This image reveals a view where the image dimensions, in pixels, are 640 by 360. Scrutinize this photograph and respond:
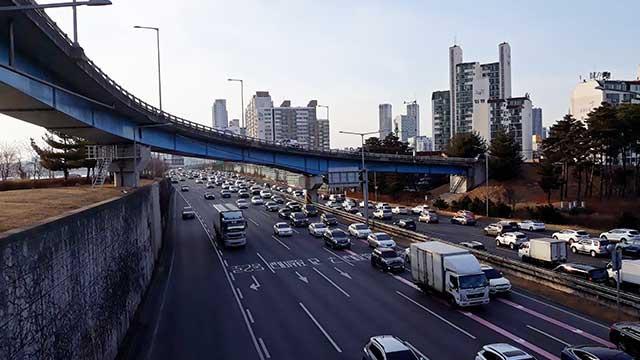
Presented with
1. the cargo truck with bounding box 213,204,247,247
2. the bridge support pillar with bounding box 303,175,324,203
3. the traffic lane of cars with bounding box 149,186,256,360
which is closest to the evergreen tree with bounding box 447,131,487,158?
the bridge support pillar with bounding box 303,175,324,203

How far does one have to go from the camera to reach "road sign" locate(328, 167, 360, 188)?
2291 inches

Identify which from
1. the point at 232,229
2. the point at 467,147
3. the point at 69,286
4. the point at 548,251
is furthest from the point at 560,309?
the point at 467,147

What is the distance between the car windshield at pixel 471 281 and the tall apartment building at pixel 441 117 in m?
153

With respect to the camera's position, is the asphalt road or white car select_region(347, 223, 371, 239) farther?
white car select_region(347, 223, 371, 239)

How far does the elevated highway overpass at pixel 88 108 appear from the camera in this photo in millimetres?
16469

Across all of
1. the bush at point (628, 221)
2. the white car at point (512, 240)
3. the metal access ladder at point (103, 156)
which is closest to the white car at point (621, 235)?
the bush at point (628, 221)

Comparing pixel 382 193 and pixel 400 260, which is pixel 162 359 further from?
pixel 382 193

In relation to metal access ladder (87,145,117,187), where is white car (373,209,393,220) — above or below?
below

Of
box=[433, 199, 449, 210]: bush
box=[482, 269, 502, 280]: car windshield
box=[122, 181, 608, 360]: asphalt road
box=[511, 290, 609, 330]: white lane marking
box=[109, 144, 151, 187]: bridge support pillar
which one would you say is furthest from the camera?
box=[433, 199, 449, 210]: bush

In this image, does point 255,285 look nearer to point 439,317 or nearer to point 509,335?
point 439,317

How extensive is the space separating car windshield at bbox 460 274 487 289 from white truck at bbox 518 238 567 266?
10237 millimetres

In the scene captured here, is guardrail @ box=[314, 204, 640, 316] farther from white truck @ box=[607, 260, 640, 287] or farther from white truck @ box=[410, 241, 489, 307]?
white truck @ box=[410, 241, 489, 307]

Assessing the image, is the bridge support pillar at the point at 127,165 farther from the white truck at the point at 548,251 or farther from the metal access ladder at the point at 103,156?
the white truck at the point at 548,251

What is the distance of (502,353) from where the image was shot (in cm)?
1625
